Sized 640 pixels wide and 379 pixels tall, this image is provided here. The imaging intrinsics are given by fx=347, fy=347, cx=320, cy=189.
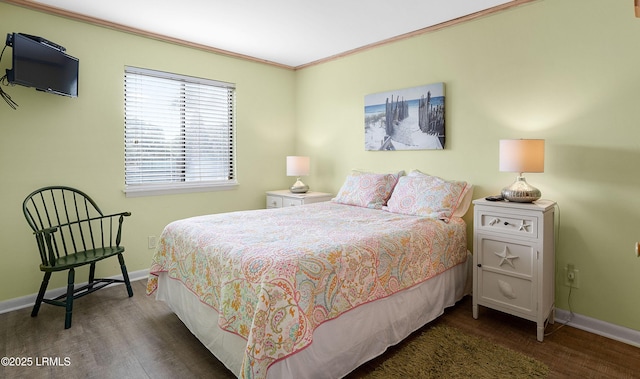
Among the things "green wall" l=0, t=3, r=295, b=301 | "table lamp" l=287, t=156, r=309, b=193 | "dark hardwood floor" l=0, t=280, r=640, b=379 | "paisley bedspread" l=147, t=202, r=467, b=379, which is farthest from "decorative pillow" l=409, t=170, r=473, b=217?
"green wall" l=0, t=3, r=295, b=301

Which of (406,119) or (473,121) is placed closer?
(473,121)

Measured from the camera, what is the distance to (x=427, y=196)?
2.94 m

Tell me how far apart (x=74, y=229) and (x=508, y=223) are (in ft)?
11.8

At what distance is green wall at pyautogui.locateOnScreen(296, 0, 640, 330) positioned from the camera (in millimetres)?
2311

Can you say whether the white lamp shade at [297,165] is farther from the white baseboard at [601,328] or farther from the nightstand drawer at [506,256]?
the white baseboard at [601,328]

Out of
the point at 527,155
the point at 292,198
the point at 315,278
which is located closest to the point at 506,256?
the point at 527,155

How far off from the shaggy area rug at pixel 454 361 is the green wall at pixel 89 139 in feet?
8.88

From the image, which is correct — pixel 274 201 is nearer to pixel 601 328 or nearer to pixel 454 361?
pixel 454 361

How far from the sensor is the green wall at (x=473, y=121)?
2.35m

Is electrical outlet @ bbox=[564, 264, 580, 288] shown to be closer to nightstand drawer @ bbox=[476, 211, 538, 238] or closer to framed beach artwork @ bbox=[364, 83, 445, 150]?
nightstand drawer @ bbox=[476, 211, 538, 238]

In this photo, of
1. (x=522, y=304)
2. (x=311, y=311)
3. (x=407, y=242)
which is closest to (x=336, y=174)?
(x=407, y=242)

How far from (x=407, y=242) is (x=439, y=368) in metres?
0.74

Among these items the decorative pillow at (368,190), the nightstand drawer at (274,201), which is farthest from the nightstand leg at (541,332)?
the nightstand drawer at (274,201)

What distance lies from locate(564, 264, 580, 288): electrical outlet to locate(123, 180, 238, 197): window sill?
133 inches
